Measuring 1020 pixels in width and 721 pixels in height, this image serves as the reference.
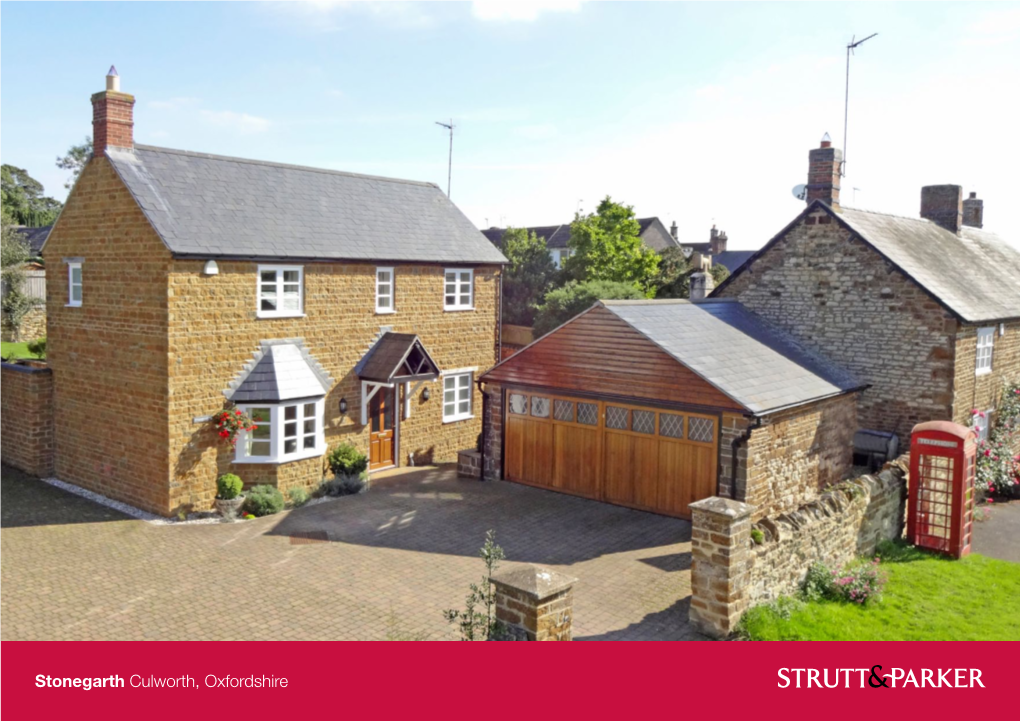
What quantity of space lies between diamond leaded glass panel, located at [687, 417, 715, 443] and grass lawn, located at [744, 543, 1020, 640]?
3.77m

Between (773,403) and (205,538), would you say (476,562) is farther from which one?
(773,403)

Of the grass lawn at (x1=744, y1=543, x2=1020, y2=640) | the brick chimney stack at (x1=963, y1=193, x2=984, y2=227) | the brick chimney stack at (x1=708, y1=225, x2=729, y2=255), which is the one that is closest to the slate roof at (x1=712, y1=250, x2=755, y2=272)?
the brick chimney stack at (x1=708, y1=225, x2=729, y2=255)

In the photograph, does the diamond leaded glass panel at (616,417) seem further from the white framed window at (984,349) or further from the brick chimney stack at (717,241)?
the brick chimney stack at (717,241)

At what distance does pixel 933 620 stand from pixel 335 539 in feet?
33.4

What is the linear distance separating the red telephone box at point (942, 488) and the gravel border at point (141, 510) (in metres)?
12.1

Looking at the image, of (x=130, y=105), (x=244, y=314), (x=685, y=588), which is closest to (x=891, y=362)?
(x=685, y=588)

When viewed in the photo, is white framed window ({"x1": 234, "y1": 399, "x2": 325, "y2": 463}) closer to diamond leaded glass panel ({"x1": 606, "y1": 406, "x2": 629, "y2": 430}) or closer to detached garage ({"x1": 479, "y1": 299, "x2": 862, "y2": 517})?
detached garage ({"x1": 479, "y1": 299, "x2": 862, "y2": 517})

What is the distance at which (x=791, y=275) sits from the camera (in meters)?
21.6

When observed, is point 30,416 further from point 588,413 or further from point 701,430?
point 701,430

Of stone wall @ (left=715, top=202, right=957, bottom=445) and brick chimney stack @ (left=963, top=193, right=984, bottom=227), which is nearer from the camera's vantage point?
stone wall @ (left=715, top=202, right=957, bottom=445)

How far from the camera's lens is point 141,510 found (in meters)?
17.5

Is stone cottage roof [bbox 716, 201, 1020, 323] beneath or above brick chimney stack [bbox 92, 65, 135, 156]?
beneath

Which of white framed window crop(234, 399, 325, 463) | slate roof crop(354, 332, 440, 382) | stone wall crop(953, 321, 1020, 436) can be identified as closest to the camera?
white framed window crop(234, 399, 325, 463)

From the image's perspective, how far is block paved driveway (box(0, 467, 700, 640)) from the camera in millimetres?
11586
